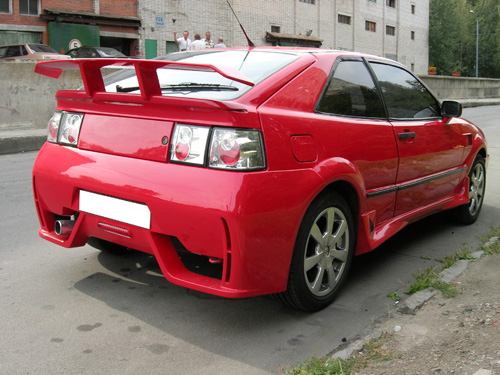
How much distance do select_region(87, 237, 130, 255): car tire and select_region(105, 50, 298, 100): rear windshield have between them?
108 centimetres

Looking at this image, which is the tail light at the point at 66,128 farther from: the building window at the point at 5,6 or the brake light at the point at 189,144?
the building window at the point at 5,6

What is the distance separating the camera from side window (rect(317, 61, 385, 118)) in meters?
3.38

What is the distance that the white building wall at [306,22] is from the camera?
1189 inches

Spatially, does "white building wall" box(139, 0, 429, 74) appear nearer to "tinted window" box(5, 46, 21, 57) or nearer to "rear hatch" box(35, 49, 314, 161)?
"tinted window" box(5, 46, 21, 57)

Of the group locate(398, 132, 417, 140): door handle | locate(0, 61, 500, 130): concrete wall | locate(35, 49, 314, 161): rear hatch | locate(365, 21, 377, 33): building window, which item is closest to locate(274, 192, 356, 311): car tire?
locate(35, 49, 314, 161): rear hatch

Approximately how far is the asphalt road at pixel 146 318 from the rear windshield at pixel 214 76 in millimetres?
1204

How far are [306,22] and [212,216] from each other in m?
38.4

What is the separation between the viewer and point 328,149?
3.16 metres

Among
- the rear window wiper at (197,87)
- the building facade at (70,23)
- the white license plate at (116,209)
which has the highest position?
the building facade at (70,23)

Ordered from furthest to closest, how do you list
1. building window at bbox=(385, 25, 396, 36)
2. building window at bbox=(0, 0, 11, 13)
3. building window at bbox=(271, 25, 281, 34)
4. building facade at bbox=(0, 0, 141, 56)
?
1. building window at bbox=(385, 25, 396, 36)
2. building window at bbox=(271, 25, 281, 34)
3. building facade at bbox=(0, 0, 141, 56)
4. building window at bbox=(0, 0, 11, 13)

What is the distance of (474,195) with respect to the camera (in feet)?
17.5

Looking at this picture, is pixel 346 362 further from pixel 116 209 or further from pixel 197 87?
pixel 197 87

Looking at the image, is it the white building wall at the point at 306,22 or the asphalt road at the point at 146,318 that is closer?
the asphalt road at the point at 146,318

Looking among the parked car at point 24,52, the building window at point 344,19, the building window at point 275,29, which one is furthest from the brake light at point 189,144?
the building window at point 344,19
